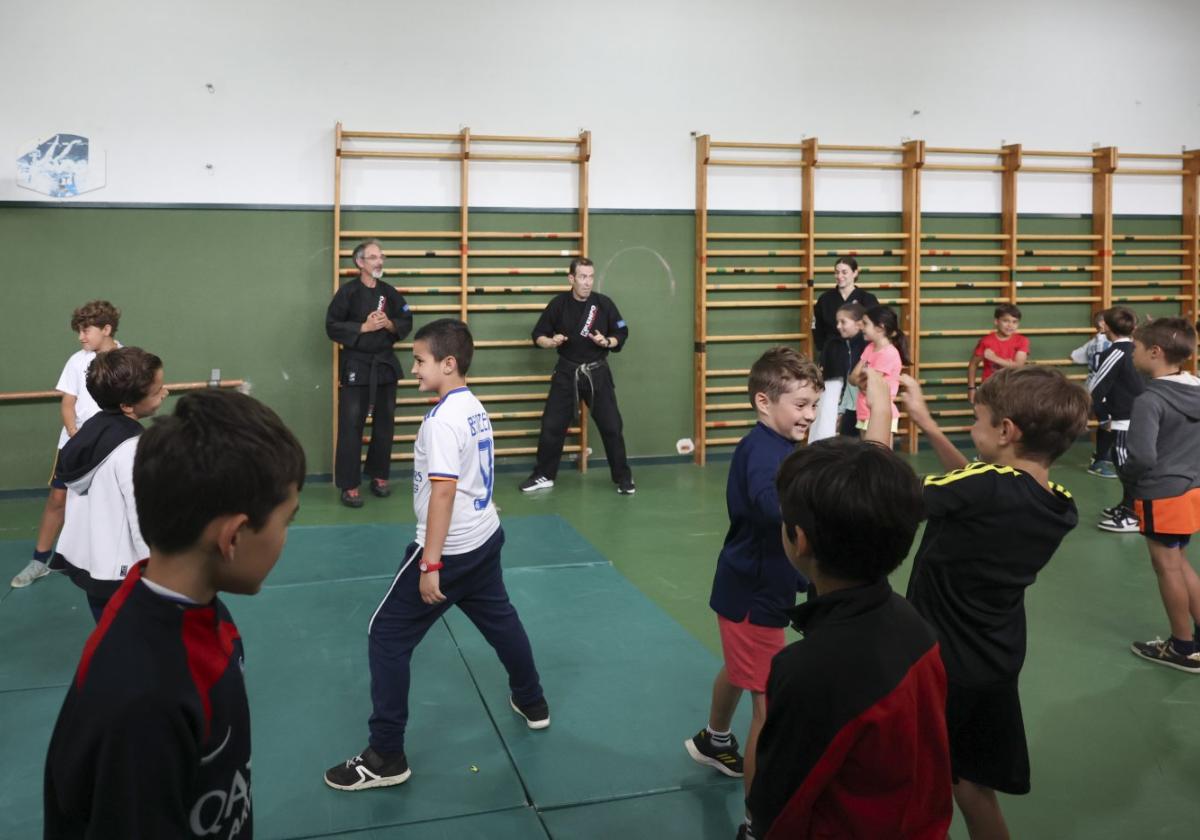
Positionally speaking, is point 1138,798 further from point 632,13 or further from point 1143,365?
point 632,13

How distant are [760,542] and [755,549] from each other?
24 millimetres

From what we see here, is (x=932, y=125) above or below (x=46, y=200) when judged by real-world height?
above

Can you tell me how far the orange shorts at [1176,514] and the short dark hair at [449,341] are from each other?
280 cm

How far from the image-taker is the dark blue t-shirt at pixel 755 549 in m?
2.62

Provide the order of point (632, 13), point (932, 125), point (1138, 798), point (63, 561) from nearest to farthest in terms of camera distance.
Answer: point (1138, 798)
point (63, 561)
point (632, 13)
point (932, 125)

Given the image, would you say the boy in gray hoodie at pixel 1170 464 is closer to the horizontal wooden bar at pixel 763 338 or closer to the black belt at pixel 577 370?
the black belt at pixel 577 370

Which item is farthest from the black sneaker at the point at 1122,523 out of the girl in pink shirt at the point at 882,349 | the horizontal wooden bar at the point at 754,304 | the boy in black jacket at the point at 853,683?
the boy in black jacket at the point at 853,683

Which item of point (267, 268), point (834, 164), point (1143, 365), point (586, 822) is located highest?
point (834, 164)

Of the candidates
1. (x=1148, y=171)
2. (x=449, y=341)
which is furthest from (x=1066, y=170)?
(x=449, y=341)

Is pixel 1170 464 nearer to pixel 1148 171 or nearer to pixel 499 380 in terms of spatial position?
pixel 499 380

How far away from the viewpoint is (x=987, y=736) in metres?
2.28

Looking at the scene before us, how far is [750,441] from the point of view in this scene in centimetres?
269

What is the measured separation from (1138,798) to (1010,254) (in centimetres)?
717

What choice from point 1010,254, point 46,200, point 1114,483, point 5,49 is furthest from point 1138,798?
point 5,49
